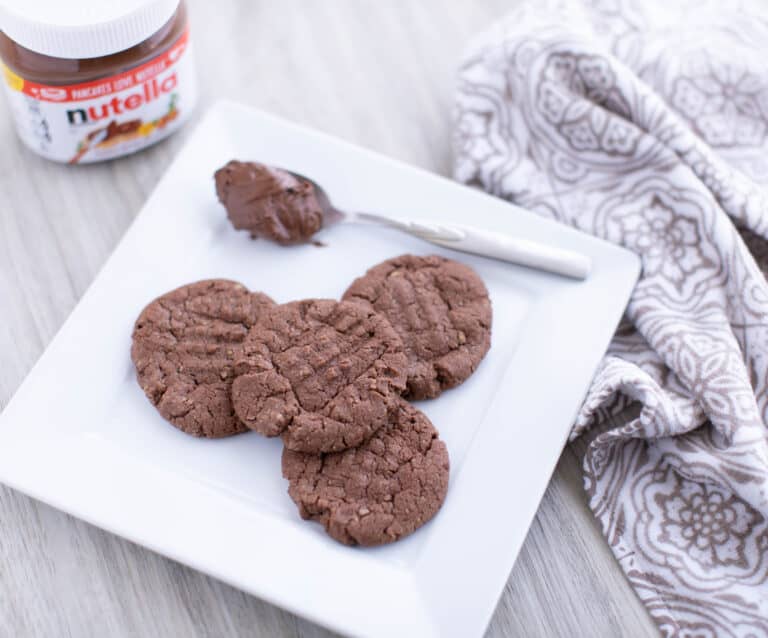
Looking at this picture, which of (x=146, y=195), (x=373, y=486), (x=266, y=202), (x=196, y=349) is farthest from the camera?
(x=146, y=195)

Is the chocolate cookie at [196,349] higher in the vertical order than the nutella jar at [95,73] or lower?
lower

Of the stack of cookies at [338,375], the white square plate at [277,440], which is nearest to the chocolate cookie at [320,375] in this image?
the stack of cookies at [338,375]

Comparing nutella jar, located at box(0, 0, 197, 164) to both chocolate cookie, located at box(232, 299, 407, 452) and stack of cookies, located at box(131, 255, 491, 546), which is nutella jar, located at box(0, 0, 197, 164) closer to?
stack of cookies, located at box(131, 255, 491, 546)

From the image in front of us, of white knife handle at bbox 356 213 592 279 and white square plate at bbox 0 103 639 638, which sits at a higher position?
white knife handle at bbox 356 213 592 279

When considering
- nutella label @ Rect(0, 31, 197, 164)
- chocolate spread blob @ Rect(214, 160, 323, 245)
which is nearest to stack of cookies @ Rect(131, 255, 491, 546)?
chocolate spread blob @ Rect(214, 160, 323, 245)

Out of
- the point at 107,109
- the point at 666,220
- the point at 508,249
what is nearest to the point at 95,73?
the point at 107,109

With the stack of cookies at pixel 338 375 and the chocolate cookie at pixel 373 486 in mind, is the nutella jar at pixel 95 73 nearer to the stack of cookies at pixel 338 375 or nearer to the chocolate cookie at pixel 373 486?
the stack of cookies at pixel 338 375

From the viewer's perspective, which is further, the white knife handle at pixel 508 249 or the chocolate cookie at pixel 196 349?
the white knife handle at pixel 508 249

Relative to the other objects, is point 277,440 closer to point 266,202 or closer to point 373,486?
point 373,486
